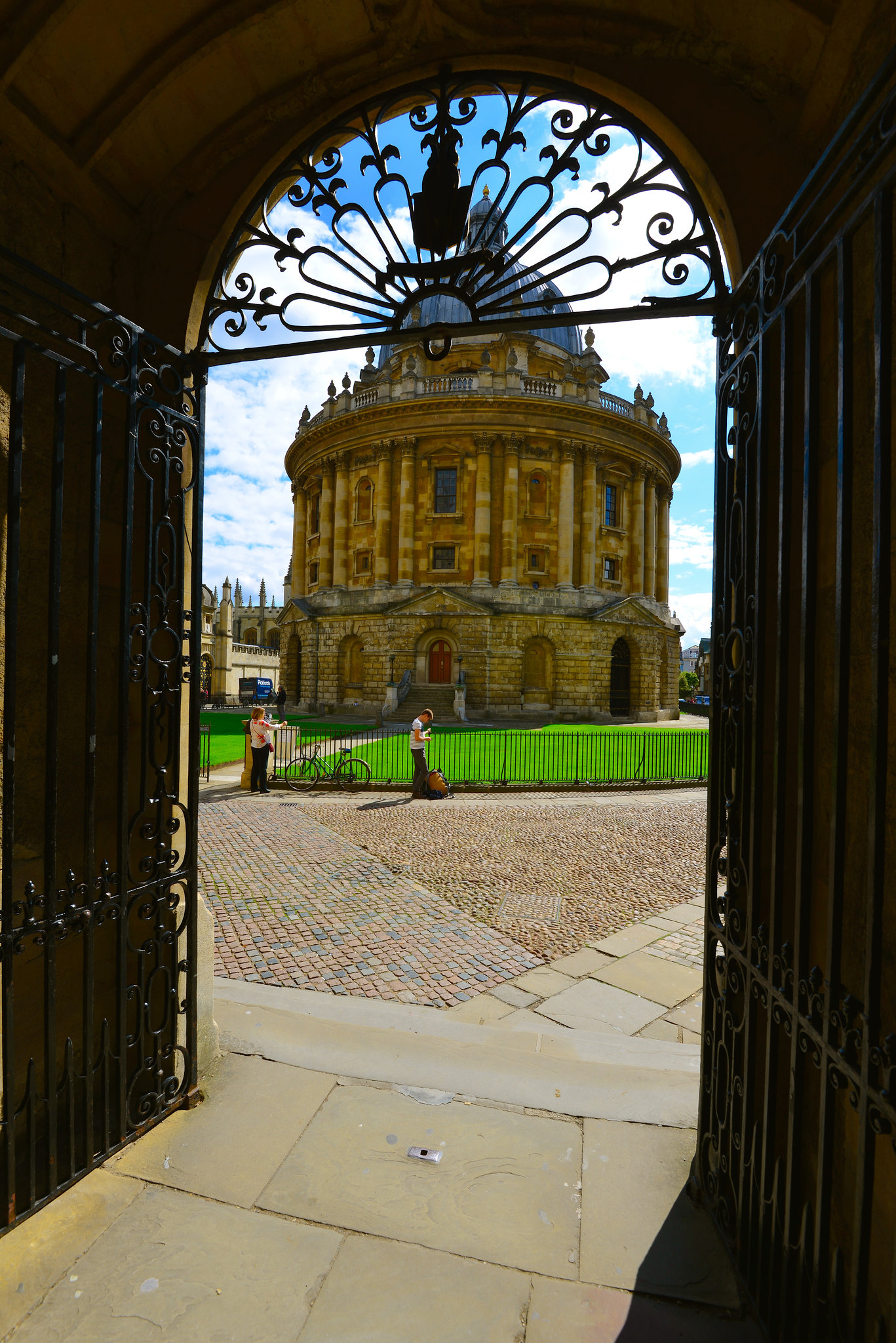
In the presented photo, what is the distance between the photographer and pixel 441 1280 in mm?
2125

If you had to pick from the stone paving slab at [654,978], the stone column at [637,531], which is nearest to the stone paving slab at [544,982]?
the stone paving slab at [654,978]

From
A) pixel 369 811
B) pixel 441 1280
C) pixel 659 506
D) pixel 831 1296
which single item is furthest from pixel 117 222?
pixel 659 506

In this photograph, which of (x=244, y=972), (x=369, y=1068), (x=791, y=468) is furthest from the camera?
(x=244, y=972)

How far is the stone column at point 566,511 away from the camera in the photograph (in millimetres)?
34562

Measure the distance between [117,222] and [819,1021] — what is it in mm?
4325

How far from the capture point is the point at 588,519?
115 ft

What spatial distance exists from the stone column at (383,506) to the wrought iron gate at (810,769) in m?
33.4

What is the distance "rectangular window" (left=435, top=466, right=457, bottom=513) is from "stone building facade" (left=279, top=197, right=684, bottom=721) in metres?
0.13

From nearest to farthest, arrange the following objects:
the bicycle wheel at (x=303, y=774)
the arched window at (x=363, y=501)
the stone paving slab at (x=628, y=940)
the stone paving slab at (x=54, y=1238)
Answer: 1. the stone paving slab at (x=54, y=1238)
2. the stone paving slab at (x=628, y=940)
3. the bicycle wheel at (x=303, y=774)
4. the arched window at (x=363, y=501)

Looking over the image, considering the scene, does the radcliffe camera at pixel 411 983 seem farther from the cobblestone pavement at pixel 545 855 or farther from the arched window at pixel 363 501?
the arched window at pixel 363 501

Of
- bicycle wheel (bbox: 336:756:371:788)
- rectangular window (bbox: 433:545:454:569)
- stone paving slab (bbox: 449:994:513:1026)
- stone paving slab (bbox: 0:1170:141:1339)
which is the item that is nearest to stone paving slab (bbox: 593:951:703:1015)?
stone paving slab (bbox: 449:994:513:1026)

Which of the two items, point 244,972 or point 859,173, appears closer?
point 859,173

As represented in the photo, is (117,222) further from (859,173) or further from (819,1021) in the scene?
(819,1021)

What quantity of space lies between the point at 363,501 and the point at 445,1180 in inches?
1473
